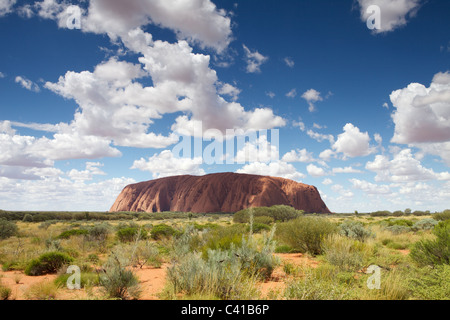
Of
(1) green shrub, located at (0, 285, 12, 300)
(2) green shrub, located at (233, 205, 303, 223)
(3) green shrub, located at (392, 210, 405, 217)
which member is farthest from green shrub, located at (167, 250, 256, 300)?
(3) green shrub, located at (392, 210, 405, 217)

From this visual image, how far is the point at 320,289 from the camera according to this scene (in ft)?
15.1

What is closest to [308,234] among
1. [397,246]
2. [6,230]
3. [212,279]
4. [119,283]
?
[397,246]

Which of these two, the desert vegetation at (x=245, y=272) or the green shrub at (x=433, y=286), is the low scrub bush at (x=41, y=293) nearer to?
the desert vegetation at (x=245, y=272)

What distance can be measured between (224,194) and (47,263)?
315 feet

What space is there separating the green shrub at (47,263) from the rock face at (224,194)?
85.8 m

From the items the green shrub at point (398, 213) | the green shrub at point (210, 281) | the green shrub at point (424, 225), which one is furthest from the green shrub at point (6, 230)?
the green shrub at point (398, 213)

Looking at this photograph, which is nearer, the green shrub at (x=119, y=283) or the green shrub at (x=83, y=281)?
the green shrub at (x=119, y=283)

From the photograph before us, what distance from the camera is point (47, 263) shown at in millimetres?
8836

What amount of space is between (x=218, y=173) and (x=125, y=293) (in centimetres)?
10955

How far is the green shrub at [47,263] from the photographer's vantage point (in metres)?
8.43

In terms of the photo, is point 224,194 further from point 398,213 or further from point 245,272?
point 245,272

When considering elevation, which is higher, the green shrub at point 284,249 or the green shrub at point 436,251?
the green shrub at point 436,251

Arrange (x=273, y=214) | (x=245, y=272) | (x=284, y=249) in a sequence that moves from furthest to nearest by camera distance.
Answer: (x=273, y=214), (x=284, y=249), (x=245, y=272)

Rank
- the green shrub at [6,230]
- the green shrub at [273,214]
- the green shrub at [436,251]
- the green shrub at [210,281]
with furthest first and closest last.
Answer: the green shrub at [273,214] → the green shrub at [6,230] → the green shrub at [436,251] → the green shrub at [210,281]
